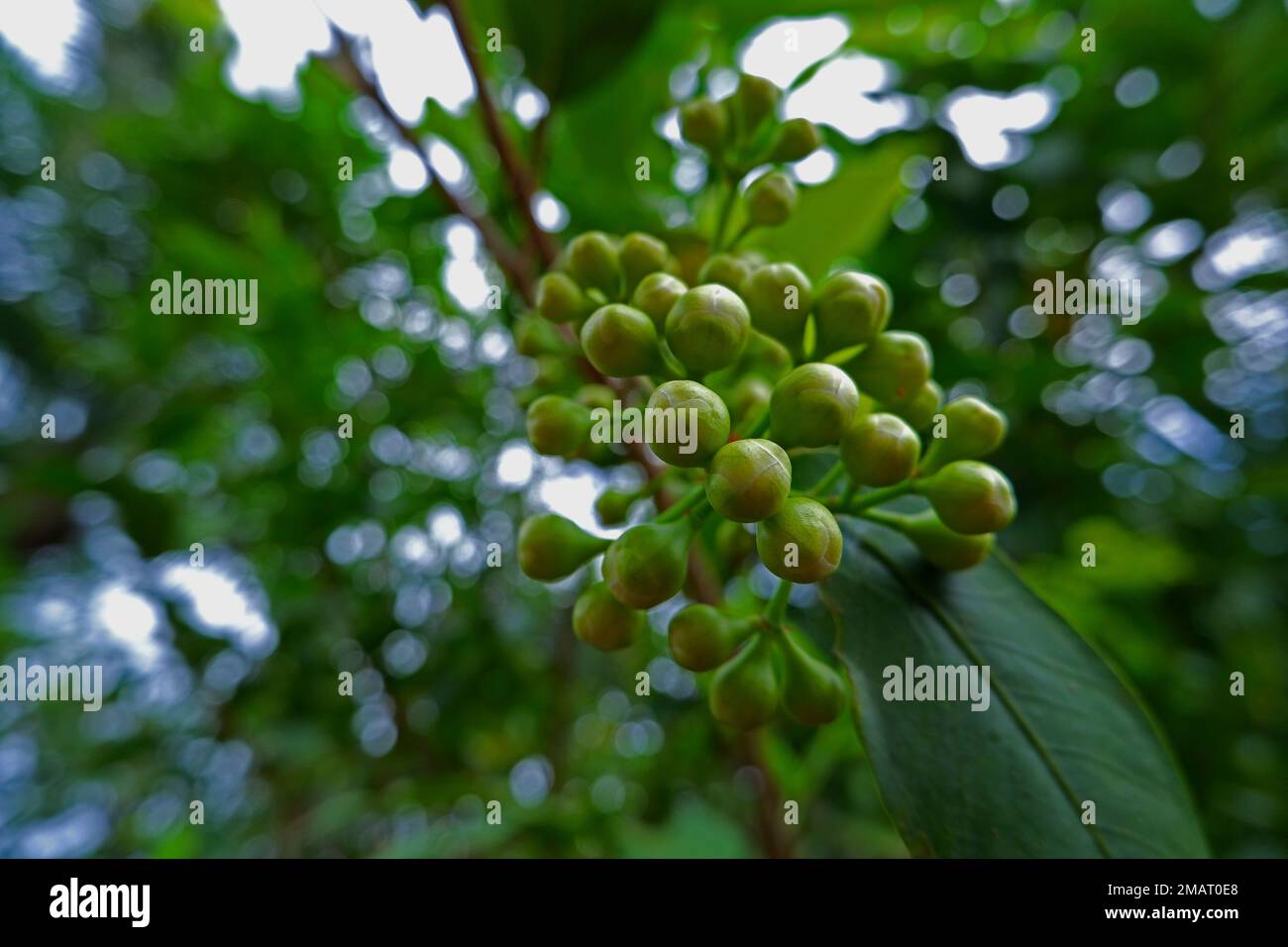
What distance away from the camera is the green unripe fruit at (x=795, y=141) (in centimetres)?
96

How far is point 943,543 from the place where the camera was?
801 millimetres

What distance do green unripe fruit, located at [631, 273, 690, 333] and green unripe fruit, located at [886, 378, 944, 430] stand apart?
23 cm

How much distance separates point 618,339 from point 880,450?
0.23 m

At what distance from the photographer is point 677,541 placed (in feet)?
2.30

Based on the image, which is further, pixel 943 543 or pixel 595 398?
pixel 595 398

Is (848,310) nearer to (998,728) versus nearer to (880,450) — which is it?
(880,450)

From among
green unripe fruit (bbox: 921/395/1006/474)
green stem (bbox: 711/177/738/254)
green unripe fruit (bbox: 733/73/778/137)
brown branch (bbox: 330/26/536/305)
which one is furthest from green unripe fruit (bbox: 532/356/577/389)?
green unripe fruit (bbox: 921/395/1006/474)

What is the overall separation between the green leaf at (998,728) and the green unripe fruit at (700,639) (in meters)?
0.10

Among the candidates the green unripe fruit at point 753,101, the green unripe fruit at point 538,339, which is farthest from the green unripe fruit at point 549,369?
the green unripe fruit at point 753,101

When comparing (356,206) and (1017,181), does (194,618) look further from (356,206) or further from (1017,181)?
(1017,181)

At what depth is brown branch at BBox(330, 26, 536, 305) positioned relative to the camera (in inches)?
46.6

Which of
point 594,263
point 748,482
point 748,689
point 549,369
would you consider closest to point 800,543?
point 748,482

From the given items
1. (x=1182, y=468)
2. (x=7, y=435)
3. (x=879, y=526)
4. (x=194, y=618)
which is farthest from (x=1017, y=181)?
(x=7, y=435)
